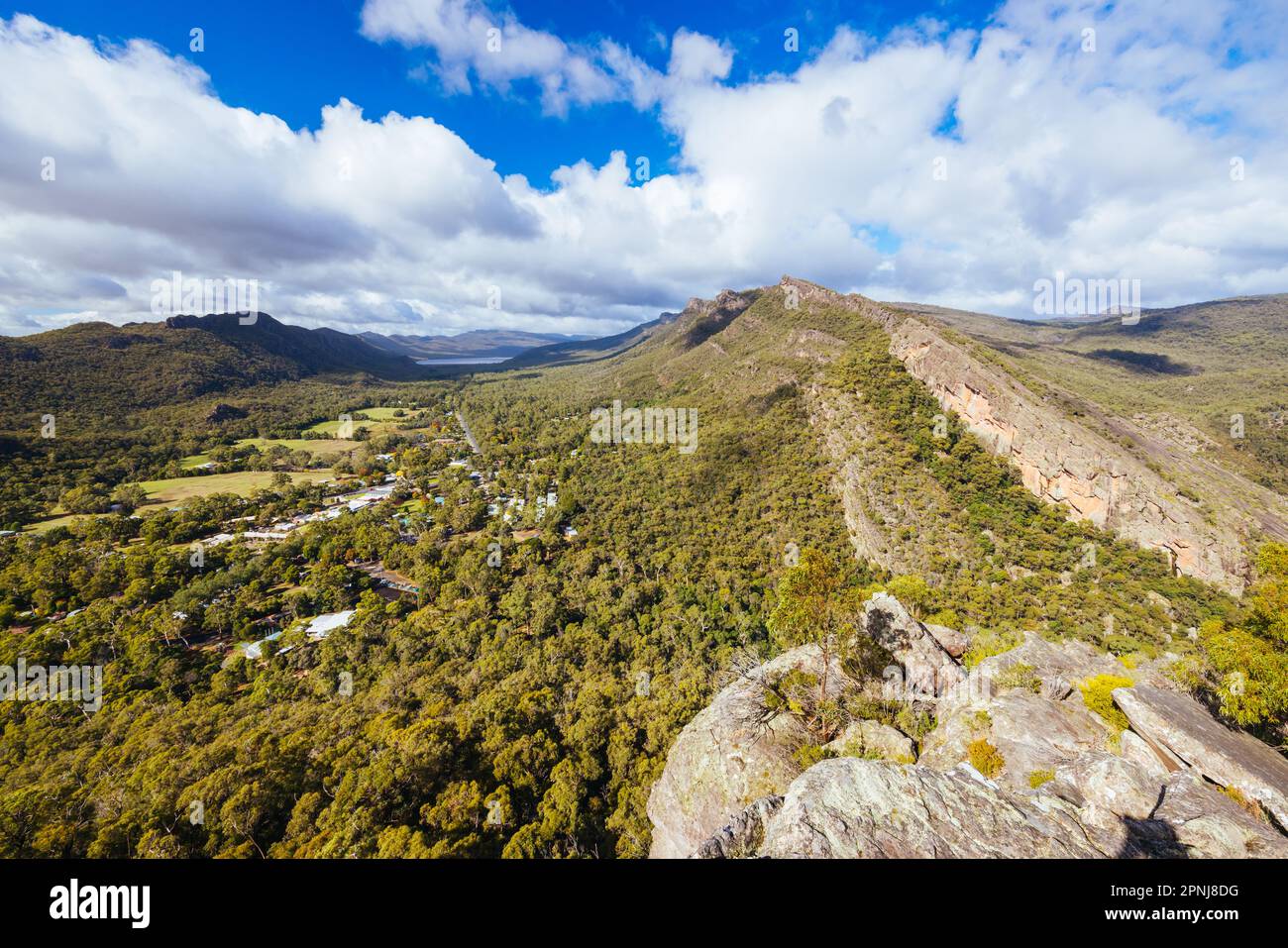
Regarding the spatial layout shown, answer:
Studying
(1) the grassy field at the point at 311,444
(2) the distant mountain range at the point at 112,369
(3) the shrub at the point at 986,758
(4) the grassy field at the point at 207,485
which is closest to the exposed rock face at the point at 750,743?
(3) the shrub at the point at 986,758

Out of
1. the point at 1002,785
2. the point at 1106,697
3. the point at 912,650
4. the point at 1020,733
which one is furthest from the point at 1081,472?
the point at 1002,785

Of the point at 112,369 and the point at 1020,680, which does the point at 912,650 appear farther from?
the point at 112,369

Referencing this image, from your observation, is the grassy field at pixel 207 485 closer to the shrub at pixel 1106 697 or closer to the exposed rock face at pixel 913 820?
the exposed rock face at pixel 913 820

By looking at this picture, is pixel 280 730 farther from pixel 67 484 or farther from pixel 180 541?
pixel 67 484

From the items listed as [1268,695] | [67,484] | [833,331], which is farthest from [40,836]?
[833,331]

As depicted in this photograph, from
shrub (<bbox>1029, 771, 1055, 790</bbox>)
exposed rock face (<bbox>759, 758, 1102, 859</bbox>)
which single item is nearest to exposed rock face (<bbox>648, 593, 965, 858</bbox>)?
shrub (<bbox>1029, 771, 1055, 790</bbox>)
